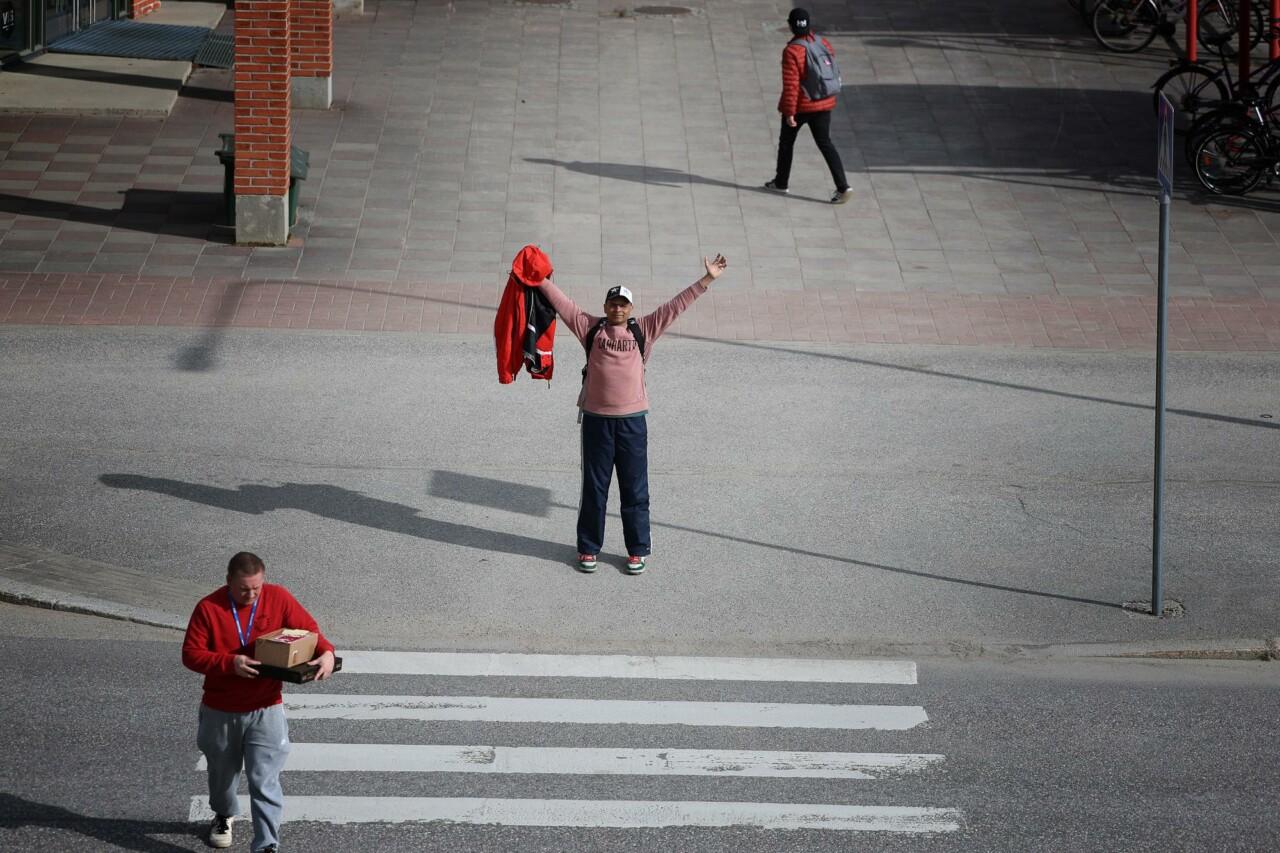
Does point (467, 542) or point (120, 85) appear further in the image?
point (120, 85)

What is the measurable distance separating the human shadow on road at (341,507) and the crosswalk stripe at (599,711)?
192 cm

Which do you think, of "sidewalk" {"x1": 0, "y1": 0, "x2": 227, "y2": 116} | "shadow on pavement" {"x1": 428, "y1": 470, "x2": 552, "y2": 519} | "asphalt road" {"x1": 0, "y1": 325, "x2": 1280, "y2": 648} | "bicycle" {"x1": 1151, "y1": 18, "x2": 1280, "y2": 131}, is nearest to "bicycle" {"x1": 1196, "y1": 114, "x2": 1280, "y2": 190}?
"bicycle" {"x1": 1151, "y1": 18, "x2": 1280, "y2": 131}

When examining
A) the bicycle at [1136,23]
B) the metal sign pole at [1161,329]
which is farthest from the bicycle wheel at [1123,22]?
the metal sign pole at [1161,329]

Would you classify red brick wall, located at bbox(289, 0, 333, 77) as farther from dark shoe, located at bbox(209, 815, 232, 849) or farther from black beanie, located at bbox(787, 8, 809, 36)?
dark shoe, located at bbox(209, 815, 232, 849)

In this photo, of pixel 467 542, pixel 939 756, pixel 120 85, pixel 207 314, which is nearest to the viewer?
pixel 939 756

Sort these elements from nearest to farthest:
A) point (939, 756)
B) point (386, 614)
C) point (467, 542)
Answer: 1. point (939, 756)
2. point (386, 614)
3. point (467, 542)

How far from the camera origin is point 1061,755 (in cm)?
817

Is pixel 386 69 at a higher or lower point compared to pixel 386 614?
higher

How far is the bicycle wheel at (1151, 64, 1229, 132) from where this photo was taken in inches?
749

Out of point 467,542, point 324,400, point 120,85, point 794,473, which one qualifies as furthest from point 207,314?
point 120,85

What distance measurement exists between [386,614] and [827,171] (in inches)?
411

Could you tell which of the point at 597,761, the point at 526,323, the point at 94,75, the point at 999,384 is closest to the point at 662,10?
Answer: the point at 94,75

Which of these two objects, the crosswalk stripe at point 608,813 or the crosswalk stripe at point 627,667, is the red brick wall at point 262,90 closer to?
the crosswalk stripe at point 627,667

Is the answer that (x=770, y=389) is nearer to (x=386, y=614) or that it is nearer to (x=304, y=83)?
(x=386, y=614)
